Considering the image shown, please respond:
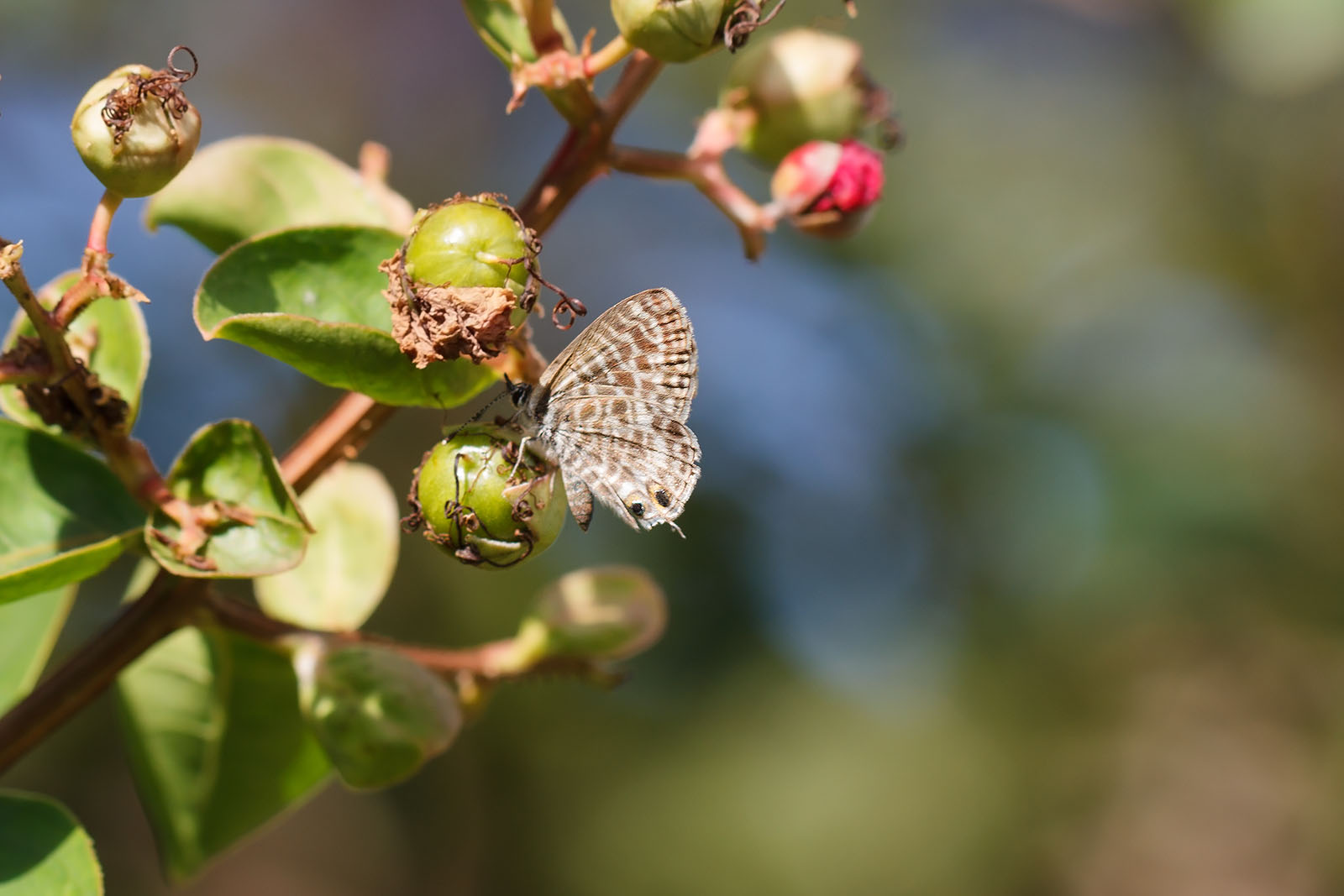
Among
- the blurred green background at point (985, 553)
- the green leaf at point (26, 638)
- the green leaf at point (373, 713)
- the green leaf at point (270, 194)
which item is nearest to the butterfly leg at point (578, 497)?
the green leaf at point (373, 713)

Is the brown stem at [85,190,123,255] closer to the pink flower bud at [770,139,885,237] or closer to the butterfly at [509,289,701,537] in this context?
the butterfly at [509,289,701,537]

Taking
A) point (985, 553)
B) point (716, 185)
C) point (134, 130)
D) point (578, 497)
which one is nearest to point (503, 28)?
point (716, 185)

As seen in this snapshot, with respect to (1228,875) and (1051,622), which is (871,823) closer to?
(1051,622)

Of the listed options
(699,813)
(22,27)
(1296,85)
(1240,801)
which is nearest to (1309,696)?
(1240,801)

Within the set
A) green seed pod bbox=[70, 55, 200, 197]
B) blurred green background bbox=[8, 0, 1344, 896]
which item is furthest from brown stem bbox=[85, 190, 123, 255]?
blurred green background bbox=[8, 0, 1344, 896]

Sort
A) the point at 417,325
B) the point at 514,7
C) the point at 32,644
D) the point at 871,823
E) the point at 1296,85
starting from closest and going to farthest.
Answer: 1. the point at 417,325
2. the point at 514,7
3. the point at 32,644
4. the point at 1296,85
5. the point at 871,823

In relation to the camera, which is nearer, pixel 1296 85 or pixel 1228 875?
pixel 1296 85
